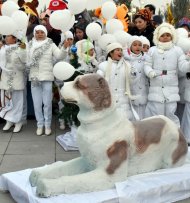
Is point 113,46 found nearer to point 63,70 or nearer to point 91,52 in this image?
point 91,52

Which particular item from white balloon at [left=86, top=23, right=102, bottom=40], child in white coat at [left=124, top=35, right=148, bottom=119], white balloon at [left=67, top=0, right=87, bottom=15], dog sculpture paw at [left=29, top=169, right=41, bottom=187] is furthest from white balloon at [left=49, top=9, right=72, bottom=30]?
dog sculpture paw at [left=29, top=169, right=41, bottom=187]

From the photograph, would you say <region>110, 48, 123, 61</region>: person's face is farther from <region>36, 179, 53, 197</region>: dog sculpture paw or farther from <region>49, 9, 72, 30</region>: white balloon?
<region>36, 179, 53, 197</region>: dog sculpture paw

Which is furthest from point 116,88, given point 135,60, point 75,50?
point 75,50

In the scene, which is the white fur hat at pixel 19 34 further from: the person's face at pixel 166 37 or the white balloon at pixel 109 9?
the person's face at pixel 166 37

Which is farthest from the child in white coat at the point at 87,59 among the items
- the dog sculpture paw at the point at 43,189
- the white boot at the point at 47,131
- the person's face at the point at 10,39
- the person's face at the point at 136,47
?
the dog sculpture paw at the point at 43,189

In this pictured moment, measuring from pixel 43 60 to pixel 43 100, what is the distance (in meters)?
0.69

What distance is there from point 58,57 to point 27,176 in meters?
2.55

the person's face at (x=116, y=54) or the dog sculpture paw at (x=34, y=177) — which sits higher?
the person's face at (x=116, y=54)

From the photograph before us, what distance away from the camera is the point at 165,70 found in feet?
18.7

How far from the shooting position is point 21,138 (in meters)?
6.59

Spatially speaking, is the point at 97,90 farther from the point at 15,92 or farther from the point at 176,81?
the point at 15,92

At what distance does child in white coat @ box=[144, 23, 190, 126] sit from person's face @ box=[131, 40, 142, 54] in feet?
0.55

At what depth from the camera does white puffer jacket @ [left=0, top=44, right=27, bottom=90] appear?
6562mm

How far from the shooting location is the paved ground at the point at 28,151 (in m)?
5.38
